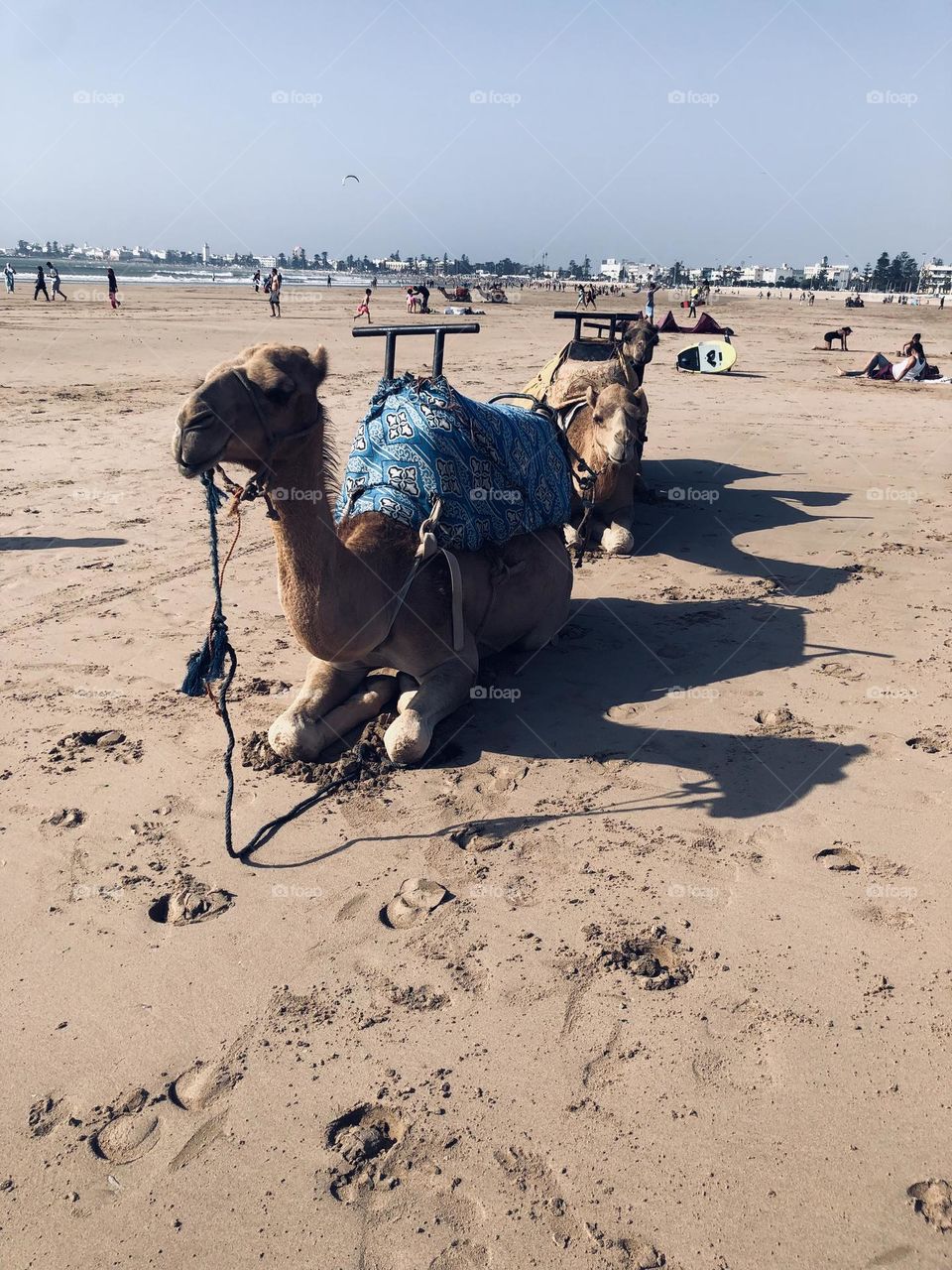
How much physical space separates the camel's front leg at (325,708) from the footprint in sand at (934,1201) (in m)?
3.25

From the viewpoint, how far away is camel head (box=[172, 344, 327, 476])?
363cm

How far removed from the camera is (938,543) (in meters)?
9.06

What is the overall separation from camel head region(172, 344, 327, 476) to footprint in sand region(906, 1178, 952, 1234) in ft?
10.9

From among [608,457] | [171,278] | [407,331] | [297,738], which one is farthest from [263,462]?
[171,278]

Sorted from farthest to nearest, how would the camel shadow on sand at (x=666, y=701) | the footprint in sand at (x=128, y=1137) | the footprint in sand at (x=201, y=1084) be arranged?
the camel shadow on sand at (x=666, y=701) < the footprint in sand at (x=201, y=1084) < the footprint in sand at (x=128, y=1137)

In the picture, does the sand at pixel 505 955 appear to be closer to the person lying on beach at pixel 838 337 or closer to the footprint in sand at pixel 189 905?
the footprint in sand at pixel 189 905

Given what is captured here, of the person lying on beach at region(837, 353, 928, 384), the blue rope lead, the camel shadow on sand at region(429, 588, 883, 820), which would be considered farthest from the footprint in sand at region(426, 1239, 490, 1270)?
the person lying on beach at region(837, 353, 928, 384)

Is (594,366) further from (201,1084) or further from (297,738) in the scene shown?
(201,1084)

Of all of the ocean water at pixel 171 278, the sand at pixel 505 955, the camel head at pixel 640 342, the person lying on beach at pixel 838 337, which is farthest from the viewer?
the ocean water at pixel 171 278

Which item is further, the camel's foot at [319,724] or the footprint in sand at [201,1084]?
the camel's foot at [319,724]

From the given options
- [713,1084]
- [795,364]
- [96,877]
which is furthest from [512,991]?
[795,364]

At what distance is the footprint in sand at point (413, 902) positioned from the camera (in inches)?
154

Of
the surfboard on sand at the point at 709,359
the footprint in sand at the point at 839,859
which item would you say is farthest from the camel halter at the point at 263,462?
the surfboard on sand at the point at 709,359

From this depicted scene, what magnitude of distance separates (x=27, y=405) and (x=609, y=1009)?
14.3 meters
